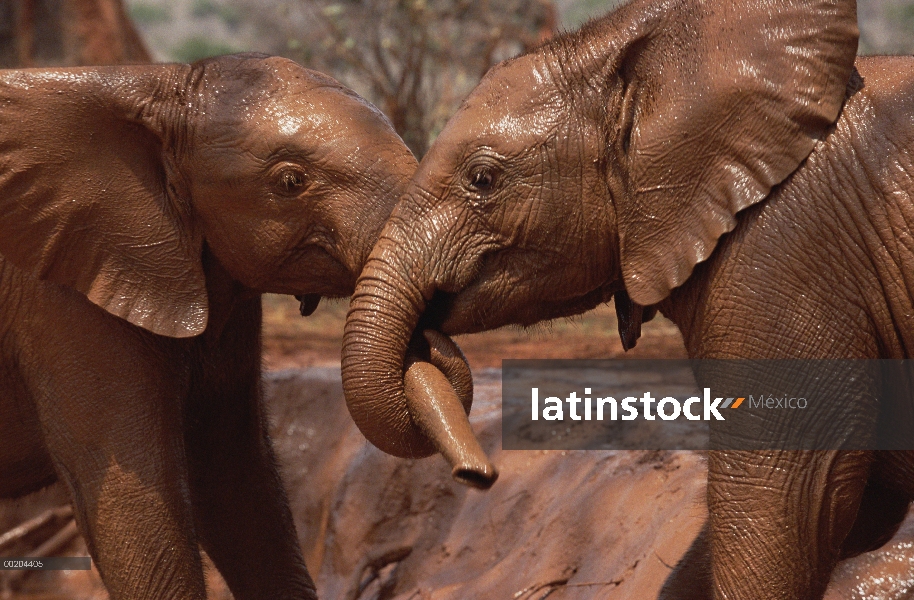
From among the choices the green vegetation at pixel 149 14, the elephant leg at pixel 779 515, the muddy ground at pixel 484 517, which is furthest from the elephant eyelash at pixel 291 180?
the green vegetation at pixel 149 14

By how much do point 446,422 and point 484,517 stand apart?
8.32ft

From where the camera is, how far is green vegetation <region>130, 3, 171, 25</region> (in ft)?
110

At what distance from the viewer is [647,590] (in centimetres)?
475

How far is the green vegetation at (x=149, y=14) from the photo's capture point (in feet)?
110

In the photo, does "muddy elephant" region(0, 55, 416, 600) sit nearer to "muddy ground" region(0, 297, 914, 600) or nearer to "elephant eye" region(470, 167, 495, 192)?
"elephant eye" region(470, 167, 495, 192)

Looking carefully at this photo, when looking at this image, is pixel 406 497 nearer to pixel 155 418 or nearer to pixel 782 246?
pixel 155 418

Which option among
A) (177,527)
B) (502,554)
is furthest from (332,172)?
(502,554)

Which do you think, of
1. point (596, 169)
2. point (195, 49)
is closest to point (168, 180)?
point (596, 169)

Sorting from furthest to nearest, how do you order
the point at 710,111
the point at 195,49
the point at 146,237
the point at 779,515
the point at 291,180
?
the point at 195,49
the point at 146,237
the point at 291,180
the point at 710,111
the point at 779,515

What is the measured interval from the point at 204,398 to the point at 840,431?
260cm

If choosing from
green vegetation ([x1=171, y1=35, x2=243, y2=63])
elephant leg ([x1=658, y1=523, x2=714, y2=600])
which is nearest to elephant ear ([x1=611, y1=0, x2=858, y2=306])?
elephant leg ([x1=658, y1=523, x2=714, y2=600])

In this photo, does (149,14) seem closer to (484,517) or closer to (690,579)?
(484,517)

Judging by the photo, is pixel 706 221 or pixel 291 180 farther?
pixel 291 180

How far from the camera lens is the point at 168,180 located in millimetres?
4699
